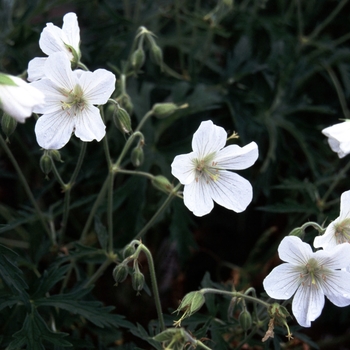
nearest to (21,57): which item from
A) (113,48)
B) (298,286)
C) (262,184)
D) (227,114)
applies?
(113,48)

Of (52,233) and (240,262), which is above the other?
(52,233)

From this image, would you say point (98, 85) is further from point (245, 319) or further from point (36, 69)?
point (245, 319)

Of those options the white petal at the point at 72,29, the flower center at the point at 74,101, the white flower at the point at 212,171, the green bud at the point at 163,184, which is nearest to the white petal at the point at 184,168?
the white flower at the point at 212,171

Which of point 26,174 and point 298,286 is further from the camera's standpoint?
point 26,174

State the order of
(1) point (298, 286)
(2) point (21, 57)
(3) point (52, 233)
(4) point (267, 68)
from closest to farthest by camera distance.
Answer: (1) point (298, 286) → (3) point (52, 233) → (2) point (21, 57) → (4) point (267, 68)

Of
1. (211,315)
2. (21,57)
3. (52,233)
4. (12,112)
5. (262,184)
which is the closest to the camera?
(12,112)

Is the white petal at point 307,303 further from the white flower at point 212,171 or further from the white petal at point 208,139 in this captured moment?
the white petal at point 208,139

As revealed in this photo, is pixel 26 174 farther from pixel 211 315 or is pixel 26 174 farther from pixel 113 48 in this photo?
pixel 211 315

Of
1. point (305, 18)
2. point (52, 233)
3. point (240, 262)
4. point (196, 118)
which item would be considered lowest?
point (240, 262)
